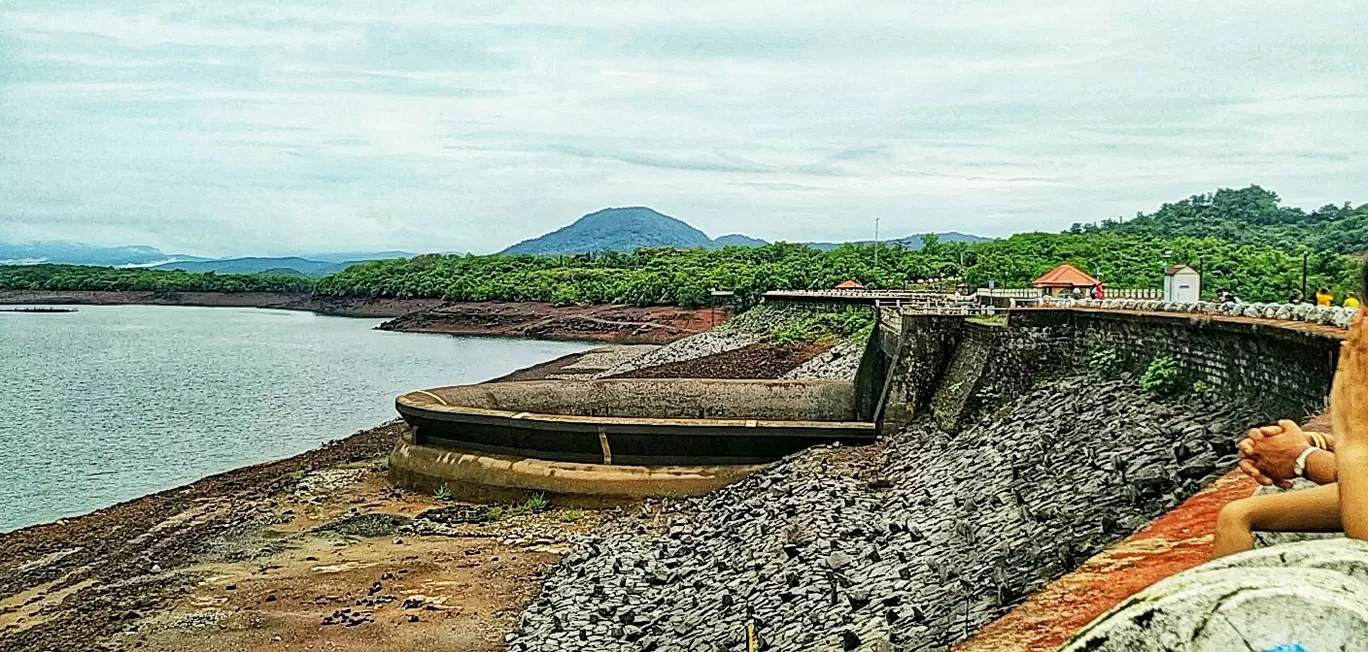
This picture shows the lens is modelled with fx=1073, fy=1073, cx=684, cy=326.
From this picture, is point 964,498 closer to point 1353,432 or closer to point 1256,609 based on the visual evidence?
point 1353,432

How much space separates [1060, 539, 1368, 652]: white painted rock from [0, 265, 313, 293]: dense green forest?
139 meters

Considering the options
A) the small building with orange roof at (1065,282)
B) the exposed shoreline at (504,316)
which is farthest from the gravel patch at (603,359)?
the small building with orange roof at (1065,282)

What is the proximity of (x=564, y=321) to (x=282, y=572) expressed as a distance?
6327 cm

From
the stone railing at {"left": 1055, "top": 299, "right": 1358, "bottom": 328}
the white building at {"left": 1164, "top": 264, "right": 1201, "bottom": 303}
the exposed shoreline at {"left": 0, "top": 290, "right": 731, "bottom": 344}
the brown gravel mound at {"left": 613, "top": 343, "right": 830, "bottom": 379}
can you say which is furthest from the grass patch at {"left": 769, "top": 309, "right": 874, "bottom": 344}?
the exposed shoreline at {"left": 0, "top": 290, "right": 731, "bottom": 344}

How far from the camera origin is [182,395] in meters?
40.2

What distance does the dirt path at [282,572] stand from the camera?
11508 mm

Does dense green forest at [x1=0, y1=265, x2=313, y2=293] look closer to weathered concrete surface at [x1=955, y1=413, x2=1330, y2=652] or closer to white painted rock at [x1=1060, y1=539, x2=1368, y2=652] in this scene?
weathered concrete surface at [x1=955, y1=413, x2=1330, y2=652]

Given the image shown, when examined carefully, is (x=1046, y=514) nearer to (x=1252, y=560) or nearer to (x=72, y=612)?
(x=1252, y=560)

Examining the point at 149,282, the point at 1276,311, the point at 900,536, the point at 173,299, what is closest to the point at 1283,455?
the point at 900,536

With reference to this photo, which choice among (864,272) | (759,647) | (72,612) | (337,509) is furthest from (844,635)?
(864,272)

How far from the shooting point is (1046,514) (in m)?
9.56

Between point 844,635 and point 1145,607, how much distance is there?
21.3 feet

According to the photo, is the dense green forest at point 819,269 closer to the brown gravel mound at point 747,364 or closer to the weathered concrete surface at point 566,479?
the weathered concrete surface at point 566,479

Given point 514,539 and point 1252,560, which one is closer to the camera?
point 1252,560
